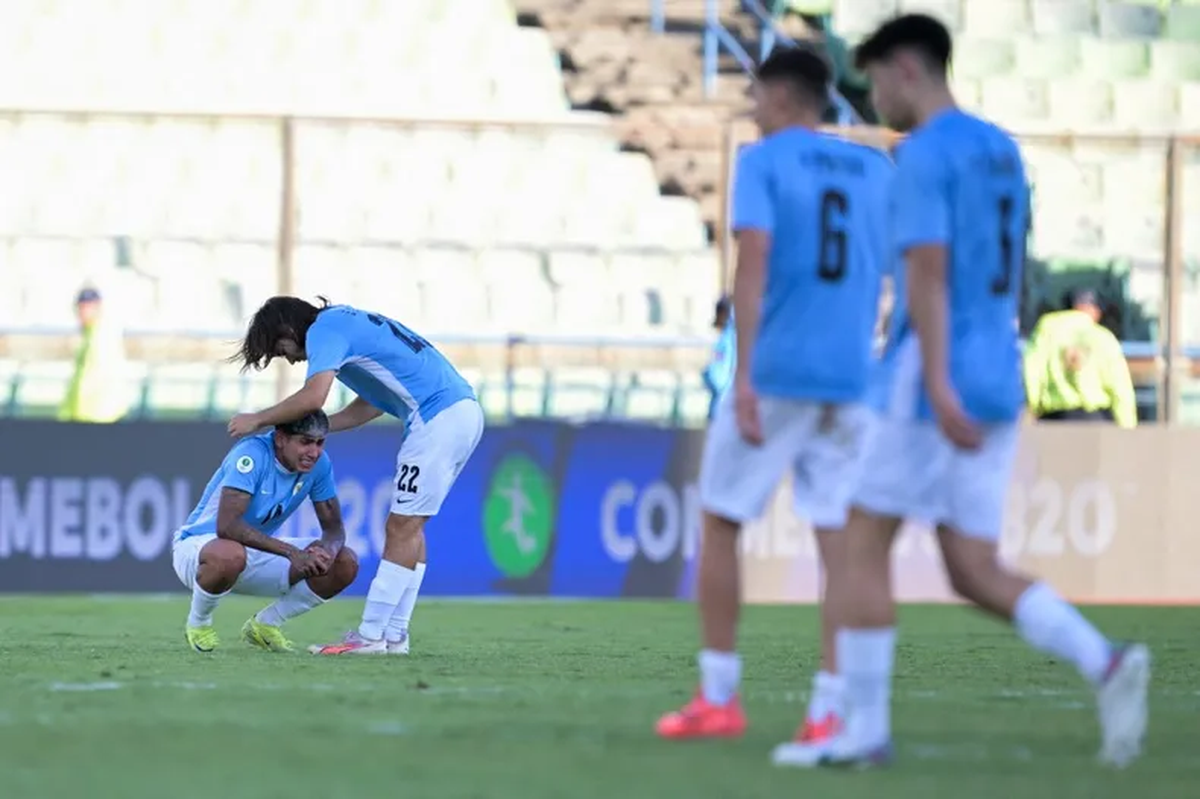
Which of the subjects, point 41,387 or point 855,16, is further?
point 855,16

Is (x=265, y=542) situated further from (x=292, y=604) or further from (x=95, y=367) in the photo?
(x=95, y=367)

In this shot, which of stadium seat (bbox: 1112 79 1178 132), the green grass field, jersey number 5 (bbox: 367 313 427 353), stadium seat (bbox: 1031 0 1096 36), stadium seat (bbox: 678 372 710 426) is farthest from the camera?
stadium seat (bbox: 1031 0 1096 36)

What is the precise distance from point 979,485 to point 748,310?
0.82m

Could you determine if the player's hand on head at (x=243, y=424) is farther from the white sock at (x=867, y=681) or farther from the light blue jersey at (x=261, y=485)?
the white sock at (x=867, y=681)

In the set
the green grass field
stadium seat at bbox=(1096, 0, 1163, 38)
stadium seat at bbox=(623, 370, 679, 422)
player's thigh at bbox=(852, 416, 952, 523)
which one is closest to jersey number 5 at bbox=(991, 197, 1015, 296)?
player's thigh at bbox=(852, 416, 952, 523)

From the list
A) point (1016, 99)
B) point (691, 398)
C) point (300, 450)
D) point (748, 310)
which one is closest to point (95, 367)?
point (691, 398)

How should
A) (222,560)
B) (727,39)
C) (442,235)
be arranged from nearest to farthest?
1. (222,560)
2. (442,235)
3. (727,39)

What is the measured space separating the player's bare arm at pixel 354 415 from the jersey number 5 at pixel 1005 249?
4.79m

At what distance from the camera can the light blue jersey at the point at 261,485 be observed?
1070 cm

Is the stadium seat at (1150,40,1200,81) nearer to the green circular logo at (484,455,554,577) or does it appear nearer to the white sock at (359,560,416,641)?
the green circular logo at (484,455,554,577)

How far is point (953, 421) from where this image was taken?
6.25 m

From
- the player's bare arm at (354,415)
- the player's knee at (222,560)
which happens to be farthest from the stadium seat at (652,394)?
the player's knee at (222,560)

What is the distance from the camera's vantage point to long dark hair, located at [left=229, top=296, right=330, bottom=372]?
10.1 m

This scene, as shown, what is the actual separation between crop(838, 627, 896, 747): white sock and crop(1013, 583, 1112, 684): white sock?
0.38 m
